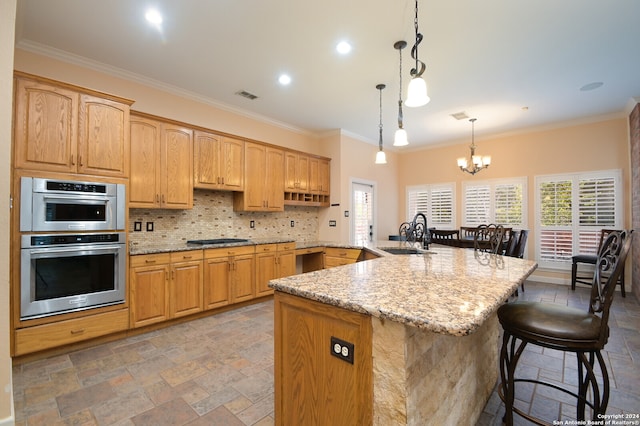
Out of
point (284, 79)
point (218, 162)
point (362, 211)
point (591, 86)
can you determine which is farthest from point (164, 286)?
point (591, 86)

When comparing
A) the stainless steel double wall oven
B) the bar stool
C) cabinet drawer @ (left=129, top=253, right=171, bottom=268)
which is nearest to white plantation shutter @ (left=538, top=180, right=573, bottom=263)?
the bar stool

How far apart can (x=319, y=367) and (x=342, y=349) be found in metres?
0.18

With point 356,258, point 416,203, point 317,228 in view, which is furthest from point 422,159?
point 356,258

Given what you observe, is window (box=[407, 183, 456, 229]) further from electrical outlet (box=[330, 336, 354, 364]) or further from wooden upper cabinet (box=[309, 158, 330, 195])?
electrical outlet (box=[330, 336, 354, 364])

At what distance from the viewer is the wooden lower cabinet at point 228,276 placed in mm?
3510

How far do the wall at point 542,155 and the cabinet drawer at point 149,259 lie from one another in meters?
5.61

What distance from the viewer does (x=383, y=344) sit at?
103 centimetres

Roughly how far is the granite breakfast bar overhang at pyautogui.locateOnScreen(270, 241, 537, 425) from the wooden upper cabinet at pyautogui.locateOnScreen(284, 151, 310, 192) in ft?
11.0

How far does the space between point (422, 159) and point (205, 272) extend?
5426 mm

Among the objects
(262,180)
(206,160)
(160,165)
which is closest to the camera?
(160,165)

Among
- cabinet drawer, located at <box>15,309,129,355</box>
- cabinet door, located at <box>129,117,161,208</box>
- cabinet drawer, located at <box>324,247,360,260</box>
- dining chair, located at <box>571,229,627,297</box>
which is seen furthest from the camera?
dining chair, located at <box>571,229,627,297</box>

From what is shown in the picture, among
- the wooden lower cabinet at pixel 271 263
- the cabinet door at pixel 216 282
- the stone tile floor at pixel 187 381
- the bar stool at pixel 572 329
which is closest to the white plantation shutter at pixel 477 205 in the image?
the stone tile floor at pixel 187 381

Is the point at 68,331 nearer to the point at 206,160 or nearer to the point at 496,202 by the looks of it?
the point at 206,160

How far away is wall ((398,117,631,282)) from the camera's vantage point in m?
4.68
